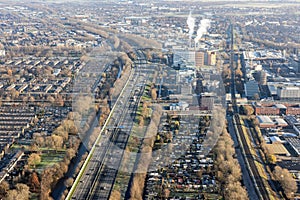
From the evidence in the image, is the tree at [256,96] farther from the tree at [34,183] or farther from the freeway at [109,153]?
the tree at [34,183]

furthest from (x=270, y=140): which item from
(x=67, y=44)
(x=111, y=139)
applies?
(x=67, y=44)

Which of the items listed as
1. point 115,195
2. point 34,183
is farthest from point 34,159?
point 115,195

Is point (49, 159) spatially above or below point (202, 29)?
below

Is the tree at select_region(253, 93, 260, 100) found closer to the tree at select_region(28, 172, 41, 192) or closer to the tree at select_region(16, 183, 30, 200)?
the tree at select_region(28, 172, 41, 192)

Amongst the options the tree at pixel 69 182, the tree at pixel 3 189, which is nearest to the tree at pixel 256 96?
the tree at pixel 69 182

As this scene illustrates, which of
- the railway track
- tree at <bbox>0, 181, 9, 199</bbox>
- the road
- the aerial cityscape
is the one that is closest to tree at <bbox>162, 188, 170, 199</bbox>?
the aerial cityscape

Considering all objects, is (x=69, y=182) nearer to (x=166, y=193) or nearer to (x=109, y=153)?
(x=109, y=153)
